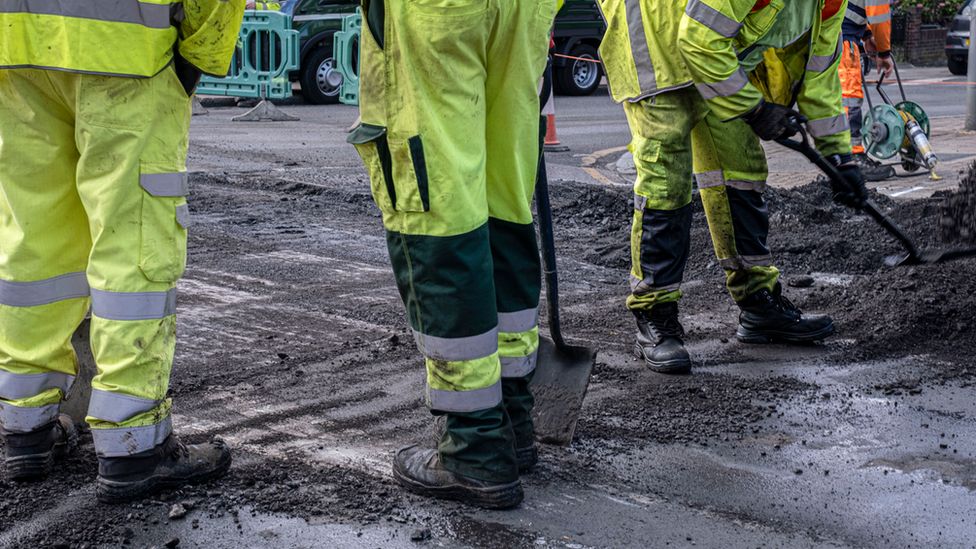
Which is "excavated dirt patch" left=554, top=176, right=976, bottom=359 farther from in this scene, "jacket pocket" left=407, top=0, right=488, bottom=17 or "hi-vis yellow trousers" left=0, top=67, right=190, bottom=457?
"hi-vis yellow trousers" left=0, top=67, right=190, bottom=457

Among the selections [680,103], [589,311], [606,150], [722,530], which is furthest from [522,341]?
[606,150]

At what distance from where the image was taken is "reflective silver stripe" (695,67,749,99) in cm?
425

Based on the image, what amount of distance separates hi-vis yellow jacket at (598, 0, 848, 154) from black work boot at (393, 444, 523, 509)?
74.1 inches

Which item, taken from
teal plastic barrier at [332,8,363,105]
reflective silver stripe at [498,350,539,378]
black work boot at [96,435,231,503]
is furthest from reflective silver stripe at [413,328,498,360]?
teal plastic barrier at [332,8,363,105]

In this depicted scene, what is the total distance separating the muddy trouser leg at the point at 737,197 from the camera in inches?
189

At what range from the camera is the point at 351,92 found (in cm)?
1536

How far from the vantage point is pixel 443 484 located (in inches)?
125

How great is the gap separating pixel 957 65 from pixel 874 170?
45.0ft

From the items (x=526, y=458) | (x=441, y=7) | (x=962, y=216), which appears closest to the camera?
(x=441, y=7)

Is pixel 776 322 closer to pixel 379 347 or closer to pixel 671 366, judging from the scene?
pixel 671 366

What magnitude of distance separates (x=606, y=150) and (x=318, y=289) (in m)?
6.56

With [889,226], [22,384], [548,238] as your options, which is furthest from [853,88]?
[22,384]

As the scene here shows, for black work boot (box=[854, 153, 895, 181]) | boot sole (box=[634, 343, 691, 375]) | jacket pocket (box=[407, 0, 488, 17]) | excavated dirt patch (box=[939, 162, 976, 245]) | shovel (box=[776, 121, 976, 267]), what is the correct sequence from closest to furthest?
jacket pocket (box=[407, 0, 488, 17])
boot sole (box=[634, 343, 691, 375])
shovel (box=[776, 121, 976, 267])
excavated dirt patch (box=[939, 162, 976, 245])
black work boot (box=[854, 153, 895, 181])

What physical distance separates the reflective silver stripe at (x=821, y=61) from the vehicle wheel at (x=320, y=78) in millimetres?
11944
